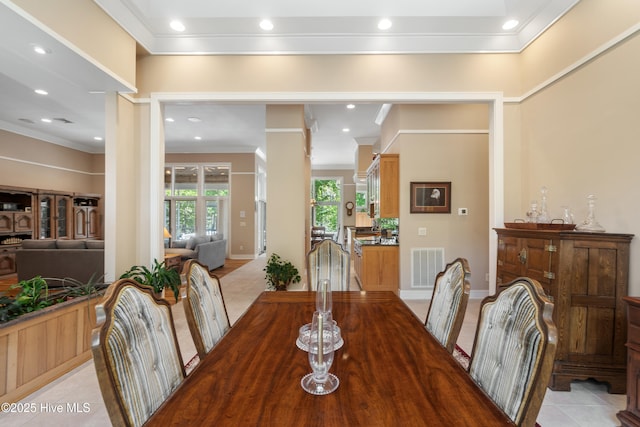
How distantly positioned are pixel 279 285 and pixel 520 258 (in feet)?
Answer: 10.2

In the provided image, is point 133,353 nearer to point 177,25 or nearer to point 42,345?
point 42,345

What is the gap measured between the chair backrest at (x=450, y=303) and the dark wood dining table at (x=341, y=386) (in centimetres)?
17

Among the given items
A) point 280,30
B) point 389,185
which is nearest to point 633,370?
point 389,185

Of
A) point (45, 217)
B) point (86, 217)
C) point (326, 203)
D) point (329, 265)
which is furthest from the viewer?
point (326, 203)

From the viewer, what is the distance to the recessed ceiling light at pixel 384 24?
9.75 feet

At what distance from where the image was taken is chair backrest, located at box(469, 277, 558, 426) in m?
0.90

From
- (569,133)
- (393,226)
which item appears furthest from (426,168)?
(569,133)

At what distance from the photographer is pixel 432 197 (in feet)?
14.5

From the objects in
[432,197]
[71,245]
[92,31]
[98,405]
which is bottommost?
[98,405]

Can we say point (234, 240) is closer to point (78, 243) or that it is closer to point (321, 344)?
point (78, 243)

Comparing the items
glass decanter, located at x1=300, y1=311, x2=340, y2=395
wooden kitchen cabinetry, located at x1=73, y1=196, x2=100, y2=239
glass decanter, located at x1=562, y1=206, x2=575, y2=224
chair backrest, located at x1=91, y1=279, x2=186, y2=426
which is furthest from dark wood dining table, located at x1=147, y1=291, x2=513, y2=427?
wooden kitchen cabinetry, located at x1=73, y1=196, x2=100, y2=239

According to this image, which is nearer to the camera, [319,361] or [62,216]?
[319,361]

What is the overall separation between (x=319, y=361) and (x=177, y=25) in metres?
3.61

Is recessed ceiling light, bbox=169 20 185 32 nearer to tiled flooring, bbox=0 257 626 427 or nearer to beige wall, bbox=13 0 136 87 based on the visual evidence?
beige wall, bbox=13 0 136 87
